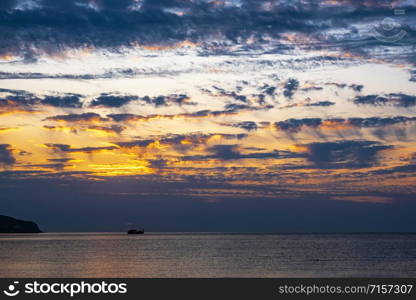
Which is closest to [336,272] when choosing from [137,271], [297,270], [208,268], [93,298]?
[297,270]

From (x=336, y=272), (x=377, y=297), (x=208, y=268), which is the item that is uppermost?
(x=208, y=268)

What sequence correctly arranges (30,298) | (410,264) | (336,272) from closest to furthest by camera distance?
(30,298) → (336,272) → (410,264)

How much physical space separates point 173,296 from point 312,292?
13087mm

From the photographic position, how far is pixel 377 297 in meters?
57.0

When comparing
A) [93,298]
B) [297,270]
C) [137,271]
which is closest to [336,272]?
[297,270]

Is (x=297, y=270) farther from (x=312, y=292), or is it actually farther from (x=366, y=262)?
(x=312, y=292)

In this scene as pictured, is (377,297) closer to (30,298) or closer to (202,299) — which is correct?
(202,299)

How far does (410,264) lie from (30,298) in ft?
286

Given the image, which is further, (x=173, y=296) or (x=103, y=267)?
(x=103, y=267)

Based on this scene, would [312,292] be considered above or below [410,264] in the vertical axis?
below

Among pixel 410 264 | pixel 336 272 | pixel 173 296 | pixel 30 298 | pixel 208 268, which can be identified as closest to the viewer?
pixel 30 298

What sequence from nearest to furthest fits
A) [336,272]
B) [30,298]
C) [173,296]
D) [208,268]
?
[30,298]
[173,296]
[336,272]
[208,268]

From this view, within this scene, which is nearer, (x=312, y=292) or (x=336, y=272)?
(x=312, y=292)

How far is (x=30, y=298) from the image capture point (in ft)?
178
